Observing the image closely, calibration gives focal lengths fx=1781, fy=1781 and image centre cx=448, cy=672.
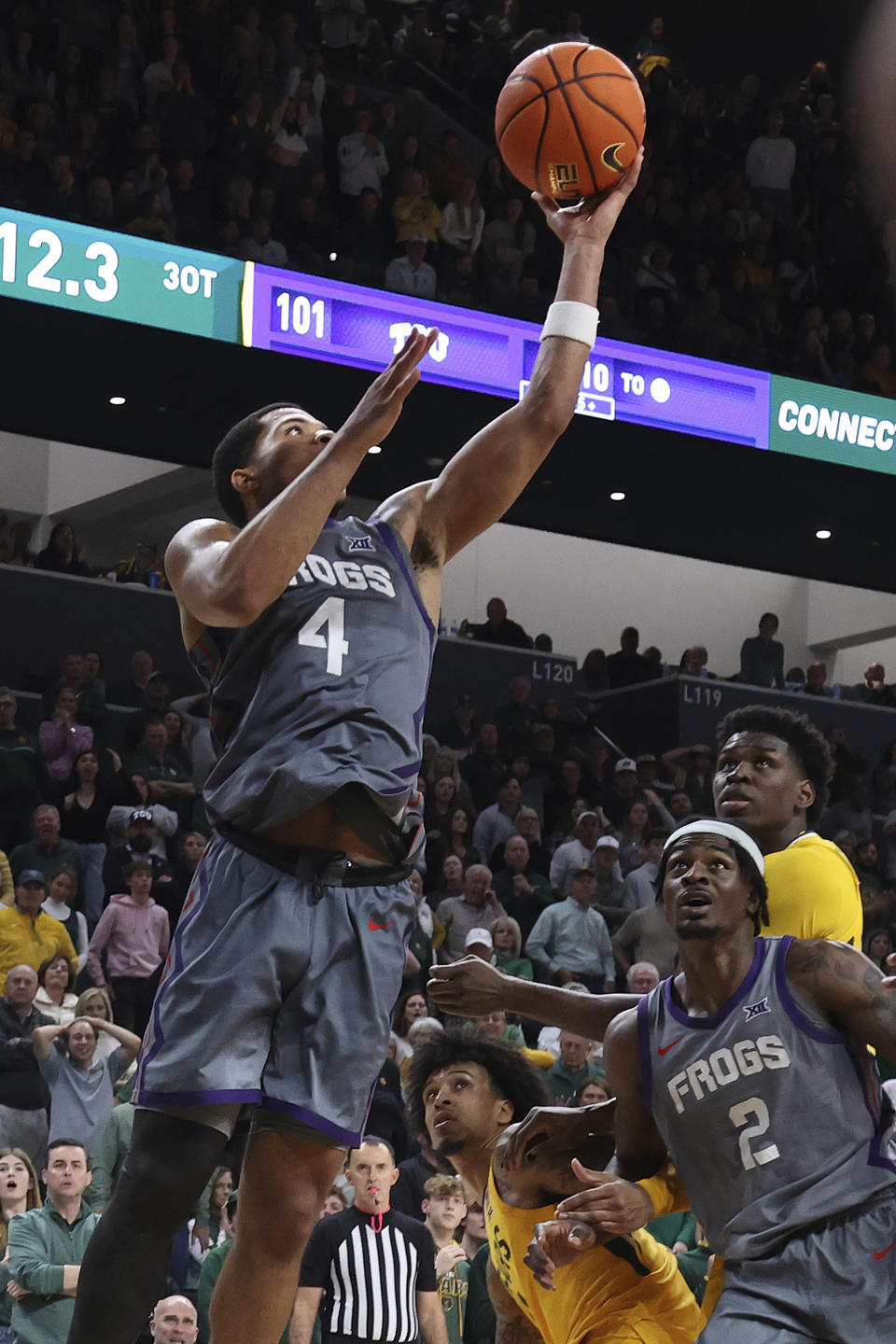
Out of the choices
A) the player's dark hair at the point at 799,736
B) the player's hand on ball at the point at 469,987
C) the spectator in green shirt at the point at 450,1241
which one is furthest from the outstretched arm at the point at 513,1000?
the spectator in green shirt at the point at 450,1241

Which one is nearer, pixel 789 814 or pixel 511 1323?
pixel 789 814

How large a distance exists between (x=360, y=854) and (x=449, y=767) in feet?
34.5

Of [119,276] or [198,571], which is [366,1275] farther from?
[119,276]

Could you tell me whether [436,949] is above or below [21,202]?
below

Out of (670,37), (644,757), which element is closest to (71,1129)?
(644,757)

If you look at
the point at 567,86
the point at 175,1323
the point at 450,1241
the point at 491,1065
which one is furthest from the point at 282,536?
the point at 450,1241

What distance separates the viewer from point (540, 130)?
3848 mm

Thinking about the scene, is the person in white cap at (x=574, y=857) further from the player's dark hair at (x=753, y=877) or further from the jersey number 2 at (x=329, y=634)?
the jersey number 2 at (x=329, y=634)

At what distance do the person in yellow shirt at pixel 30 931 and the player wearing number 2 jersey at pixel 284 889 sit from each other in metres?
7.05

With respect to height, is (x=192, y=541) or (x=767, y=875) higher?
(x=192, y=541)

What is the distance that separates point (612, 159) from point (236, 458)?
104 cm

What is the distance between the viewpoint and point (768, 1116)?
3.49 metres

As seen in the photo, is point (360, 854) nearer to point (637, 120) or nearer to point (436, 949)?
point (637, 120)

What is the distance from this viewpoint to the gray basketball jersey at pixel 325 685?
3.12 m
